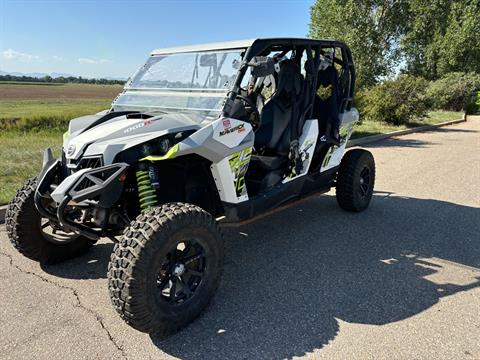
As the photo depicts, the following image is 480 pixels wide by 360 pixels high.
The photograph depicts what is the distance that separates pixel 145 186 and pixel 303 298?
58.4 inches

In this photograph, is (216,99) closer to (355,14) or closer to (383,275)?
(383,275)

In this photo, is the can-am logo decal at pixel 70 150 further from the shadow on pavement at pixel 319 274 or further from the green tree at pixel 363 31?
the green tree at pixel 363 31

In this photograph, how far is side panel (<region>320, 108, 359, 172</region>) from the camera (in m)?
4.76

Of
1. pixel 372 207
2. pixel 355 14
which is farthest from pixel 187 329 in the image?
pixel 355 14

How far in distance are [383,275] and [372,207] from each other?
6.81 feet

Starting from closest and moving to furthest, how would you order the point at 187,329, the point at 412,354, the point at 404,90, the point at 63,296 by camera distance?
the point at 412,354
the point at 187,329
the point at 63,296
the point at 404,90

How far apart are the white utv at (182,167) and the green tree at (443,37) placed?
2418cm

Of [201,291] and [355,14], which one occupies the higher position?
[355,14]

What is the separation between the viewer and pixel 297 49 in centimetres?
437

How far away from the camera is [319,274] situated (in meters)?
3.60

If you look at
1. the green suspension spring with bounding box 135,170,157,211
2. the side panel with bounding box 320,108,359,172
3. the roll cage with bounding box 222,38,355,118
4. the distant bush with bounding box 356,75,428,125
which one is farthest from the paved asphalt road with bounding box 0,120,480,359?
the distant bush with bounding box 356,75,428,125

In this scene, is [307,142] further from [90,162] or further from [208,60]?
[90,162]

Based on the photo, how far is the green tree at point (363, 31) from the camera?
18.1 meters

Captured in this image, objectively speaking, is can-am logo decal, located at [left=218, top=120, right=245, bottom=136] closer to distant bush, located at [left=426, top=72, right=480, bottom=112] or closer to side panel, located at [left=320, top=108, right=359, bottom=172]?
side panel, located at [left=320, top=108, right=359, bottom=172]
